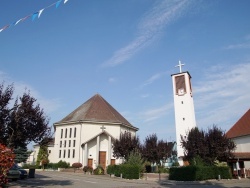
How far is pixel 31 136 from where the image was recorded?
17453mm

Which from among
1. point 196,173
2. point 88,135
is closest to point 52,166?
point 88,135

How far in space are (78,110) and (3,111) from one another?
1244 inches

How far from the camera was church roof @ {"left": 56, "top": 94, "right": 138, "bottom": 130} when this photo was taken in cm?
4400

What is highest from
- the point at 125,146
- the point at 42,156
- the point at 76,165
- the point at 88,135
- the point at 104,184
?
the point at 88,135

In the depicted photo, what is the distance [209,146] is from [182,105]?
16.5 meters

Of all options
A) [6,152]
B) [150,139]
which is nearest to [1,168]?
[6,152]

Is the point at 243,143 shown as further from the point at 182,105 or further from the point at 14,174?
the point at 14,174

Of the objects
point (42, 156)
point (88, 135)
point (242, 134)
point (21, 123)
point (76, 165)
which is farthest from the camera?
point (42, 156)

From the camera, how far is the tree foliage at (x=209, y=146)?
28.4 meters

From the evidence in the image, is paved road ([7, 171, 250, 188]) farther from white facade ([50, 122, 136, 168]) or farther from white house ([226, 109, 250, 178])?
white house ([226, 109, 250, 178])

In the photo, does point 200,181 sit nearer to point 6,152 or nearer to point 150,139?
point 150,139

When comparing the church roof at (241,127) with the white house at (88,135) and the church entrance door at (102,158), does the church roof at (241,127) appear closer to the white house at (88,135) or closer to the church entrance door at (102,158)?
the white house at (88,135)

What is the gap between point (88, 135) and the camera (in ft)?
140

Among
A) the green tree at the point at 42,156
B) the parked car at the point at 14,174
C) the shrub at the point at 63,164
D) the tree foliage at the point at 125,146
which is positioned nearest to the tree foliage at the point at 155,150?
the tree foliage at the point at 125,146
